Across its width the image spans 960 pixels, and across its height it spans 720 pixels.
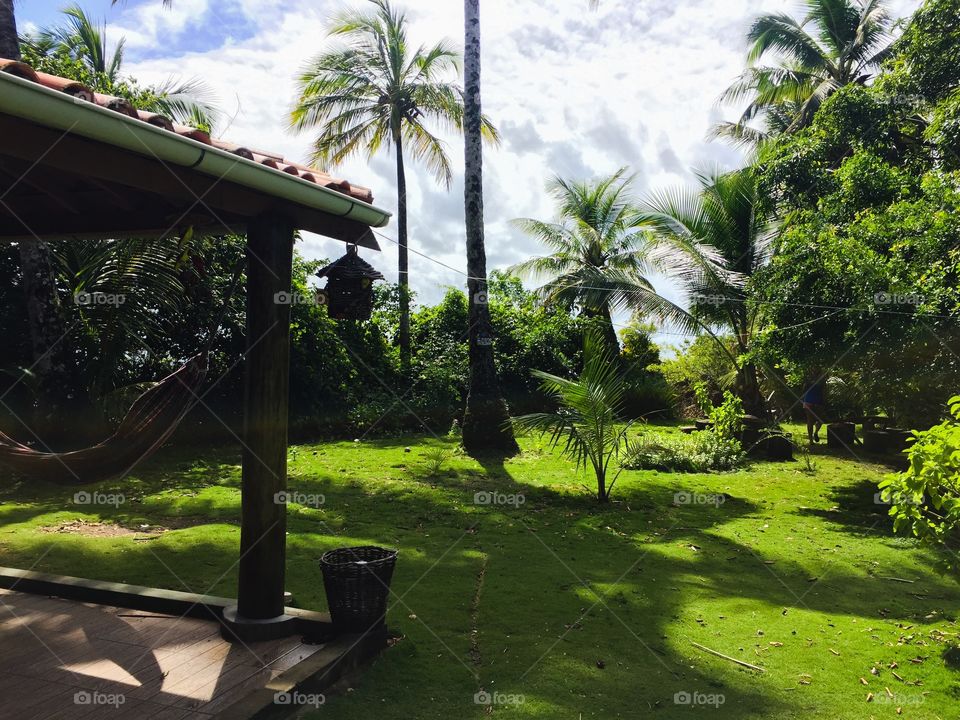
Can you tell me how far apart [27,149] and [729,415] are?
12194 mm

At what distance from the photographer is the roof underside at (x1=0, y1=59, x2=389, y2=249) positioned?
113 inches

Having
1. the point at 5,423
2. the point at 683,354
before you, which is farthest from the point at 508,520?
the point at 683,354

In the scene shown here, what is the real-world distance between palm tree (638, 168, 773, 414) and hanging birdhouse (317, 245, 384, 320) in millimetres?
10390

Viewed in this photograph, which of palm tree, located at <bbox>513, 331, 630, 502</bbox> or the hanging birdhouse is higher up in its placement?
the hanging birdhouse

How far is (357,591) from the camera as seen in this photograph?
3982 millimetres

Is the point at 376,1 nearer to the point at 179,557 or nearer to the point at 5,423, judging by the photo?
the point at 5,423

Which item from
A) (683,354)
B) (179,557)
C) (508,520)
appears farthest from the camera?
(683,354)

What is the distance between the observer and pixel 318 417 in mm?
13766

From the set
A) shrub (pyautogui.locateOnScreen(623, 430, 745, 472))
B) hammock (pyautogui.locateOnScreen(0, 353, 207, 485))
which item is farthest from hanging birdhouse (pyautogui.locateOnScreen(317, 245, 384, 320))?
shrub (pyautogui.locateOnScreen(623, 430, 745, 472))
